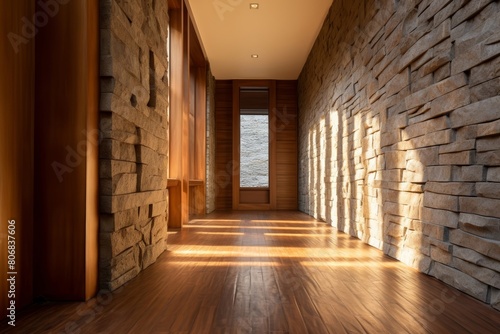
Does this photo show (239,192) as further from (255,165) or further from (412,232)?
(412,232)

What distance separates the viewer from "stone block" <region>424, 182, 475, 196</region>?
5.11ft

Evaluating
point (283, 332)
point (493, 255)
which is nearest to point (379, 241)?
point (493, 255)

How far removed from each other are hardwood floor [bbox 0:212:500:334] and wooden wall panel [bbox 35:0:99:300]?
0.14 meters

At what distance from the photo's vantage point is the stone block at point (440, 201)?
5.49 ft

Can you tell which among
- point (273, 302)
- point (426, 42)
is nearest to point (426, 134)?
point (426, 42)

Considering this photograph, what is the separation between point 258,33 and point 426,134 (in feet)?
11.5

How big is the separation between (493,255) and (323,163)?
3376 millimetres

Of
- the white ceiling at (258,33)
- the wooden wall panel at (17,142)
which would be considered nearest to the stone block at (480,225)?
the wooden wall panel at (17,142)

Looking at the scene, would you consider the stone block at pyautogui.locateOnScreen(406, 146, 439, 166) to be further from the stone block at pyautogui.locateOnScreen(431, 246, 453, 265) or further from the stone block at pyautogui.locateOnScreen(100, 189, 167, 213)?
the stone block at pyautogui.locateOnScreen(100, 189, 167, 213)

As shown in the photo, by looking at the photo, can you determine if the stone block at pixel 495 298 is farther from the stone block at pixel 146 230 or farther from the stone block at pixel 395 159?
the stone block at pixel 146 230

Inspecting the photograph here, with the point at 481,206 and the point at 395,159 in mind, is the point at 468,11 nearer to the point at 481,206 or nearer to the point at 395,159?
the point at 481,206

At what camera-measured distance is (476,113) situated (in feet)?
4.91

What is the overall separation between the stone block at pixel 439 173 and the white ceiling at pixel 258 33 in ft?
9.31

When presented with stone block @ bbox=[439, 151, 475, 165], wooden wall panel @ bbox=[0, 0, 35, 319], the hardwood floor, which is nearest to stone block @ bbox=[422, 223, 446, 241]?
the hardwood floor
